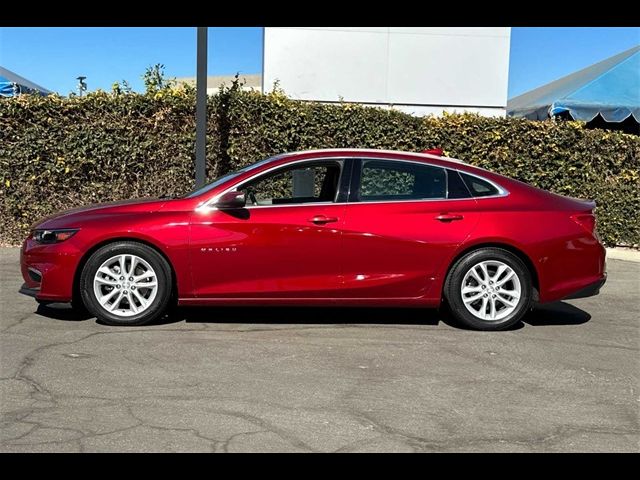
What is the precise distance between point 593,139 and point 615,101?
2.20 metres

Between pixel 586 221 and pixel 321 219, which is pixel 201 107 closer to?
pixel 321 219

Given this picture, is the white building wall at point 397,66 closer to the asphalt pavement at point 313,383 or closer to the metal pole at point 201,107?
the metal pole at point 201,107

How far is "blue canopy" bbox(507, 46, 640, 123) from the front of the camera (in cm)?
1257

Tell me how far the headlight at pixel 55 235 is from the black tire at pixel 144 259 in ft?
0.88

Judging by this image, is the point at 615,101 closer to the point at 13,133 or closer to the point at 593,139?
the point at 593,139

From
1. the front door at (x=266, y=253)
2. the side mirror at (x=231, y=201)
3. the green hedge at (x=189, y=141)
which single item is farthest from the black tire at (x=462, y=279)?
the green hedge at (x=189, y=141)

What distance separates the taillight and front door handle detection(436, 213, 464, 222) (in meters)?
1.02

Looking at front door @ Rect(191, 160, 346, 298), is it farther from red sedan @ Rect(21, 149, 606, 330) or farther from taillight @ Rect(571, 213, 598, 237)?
taillight @ Rect(571, 213, 598, 237)

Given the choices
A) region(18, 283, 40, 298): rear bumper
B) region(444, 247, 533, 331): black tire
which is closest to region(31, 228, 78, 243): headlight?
region(18, 283, 40, 298): rear bumper

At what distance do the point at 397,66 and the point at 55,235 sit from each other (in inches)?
410

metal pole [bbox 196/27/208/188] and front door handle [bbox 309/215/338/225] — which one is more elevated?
metal pole [bbox 196/27/208/188]

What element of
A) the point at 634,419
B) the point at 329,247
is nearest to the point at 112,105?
the point at 329,247

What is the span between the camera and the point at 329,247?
5.74 meters

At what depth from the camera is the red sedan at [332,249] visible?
5.70 metres
